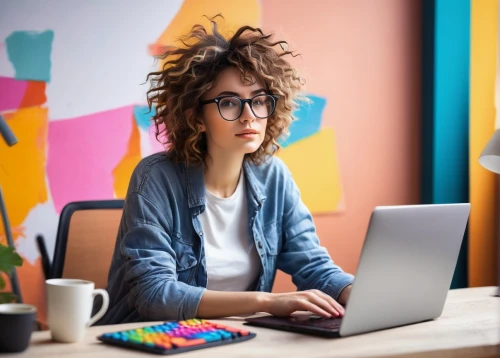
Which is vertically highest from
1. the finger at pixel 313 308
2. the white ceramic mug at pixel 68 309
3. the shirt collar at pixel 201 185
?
the shirt collar at pixel 201 185

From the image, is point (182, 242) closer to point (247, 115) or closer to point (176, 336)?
point (247, 115)

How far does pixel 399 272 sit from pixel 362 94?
73.5 inches

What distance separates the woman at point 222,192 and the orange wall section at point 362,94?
40.5 inches

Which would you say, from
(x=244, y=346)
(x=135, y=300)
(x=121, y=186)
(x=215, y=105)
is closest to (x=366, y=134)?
(x=121, y=186)

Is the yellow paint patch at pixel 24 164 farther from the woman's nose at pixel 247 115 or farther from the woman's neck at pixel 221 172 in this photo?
the woman's nose at pixel 247 115

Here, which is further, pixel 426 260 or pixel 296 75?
pixel 296 75

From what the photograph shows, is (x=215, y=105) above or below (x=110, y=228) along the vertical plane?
above

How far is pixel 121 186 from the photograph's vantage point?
8.47ft

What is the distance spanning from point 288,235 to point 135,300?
0.51 meters

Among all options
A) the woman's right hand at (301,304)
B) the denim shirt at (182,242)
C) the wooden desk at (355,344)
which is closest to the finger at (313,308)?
the woman's right hand at (301,304)

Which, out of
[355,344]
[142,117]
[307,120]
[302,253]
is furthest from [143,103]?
[355,344]

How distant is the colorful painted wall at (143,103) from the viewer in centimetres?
242

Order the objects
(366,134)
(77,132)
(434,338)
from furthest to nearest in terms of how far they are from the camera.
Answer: (366,134), (77,132), (434,338)

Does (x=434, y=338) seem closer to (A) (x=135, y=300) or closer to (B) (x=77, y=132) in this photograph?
(A) (x=135, y=300)
